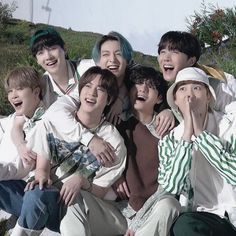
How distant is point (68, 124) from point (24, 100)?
1.60ft

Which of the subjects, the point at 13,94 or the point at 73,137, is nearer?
the point at 73,137

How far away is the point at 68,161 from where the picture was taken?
11.6ft

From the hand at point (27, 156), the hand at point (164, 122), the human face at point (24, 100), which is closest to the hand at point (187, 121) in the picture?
the hand at point (164, 122)

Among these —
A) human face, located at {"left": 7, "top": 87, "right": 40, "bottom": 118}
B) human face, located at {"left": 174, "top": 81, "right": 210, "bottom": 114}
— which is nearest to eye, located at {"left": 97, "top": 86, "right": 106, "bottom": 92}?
human face, located at {"left": 174, "top": 81, "right": 210, "bottom": 114}

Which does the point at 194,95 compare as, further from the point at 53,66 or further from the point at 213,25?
the point at 213,25

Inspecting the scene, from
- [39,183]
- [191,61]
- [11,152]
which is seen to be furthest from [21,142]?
[191,61]

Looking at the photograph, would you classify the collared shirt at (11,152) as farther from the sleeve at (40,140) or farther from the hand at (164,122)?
the hand at (164,122)

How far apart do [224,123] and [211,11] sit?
23.2ft

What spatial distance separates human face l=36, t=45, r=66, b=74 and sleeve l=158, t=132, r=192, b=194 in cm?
113

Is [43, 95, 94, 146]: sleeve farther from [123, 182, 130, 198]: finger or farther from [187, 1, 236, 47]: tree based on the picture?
[187, 1, 236, 47]: tree

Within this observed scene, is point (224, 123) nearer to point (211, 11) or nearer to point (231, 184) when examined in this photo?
point (231, 184)

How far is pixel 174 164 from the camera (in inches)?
124

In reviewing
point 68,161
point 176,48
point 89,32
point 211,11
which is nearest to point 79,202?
point 68,161

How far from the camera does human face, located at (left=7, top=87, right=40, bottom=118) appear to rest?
3859 mm
